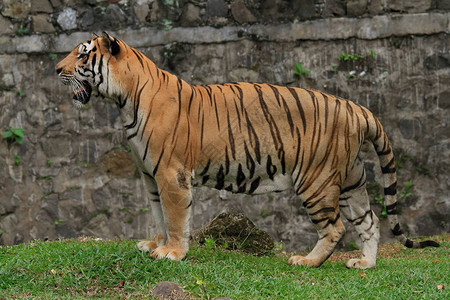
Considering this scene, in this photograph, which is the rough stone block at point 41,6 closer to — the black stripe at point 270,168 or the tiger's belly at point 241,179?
the tiger's belly at point 241,179

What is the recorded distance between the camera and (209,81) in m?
9.01

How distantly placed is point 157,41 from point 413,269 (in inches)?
181

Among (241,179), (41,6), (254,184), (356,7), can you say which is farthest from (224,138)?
(41,6)

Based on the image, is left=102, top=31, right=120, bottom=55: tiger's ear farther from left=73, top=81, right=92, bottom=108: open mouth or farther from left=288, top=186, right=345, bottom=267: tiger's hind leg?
left=288, top=186, right=345, bottom=267: tiger's hind leg

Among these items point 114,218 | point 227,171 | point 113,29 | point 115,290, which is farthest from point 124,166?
point 115,290

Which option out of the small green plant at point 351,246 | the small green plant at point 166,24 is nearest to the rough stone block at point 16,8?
the small green plant at point 166,24

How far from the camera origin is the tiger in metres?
6.01

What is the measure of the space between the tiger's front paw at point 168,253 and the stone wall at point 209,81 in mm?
2889

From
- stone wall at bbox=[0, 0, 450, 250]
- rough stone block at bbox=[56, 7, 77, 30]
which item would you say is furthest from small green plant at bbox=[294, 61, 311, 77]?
rough stone block at bbox=[56, 7, 77, 30]

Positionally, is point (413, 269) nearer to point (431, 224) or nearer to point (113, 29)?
point (431, 224)

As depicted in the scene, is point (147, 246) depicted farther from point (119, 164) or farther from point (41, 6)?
point (41, 6)

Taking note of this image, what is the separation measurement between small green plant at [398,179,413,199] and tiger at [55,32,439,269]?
2.18m

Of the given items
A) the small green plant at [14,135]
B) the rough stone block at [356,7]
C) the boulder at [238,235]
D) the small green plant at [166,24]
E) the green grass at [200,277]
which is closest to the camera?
the green grass at [200,277]

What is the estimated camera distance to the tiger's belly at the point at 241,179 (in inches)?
245
